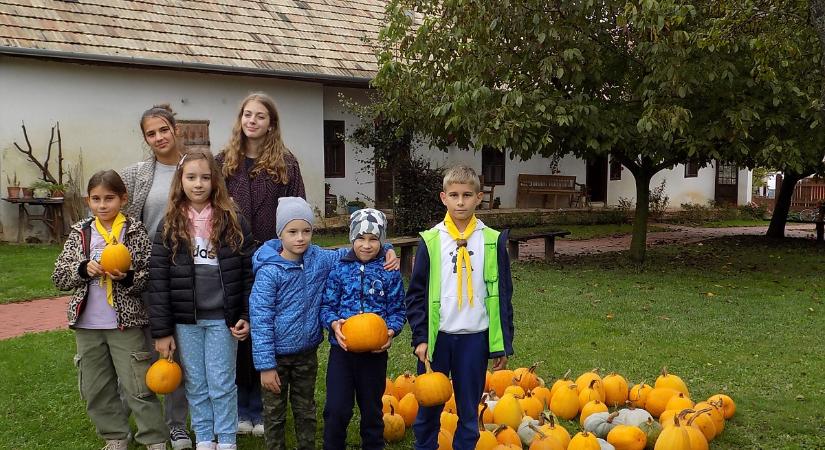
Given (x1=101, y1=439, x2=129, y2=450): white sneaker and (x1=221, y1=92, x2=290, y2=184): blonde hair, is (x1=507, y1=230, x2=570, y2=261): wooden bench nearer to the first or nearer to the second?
(x1=221, y1=92, x2=290, y2=184): blonde hair

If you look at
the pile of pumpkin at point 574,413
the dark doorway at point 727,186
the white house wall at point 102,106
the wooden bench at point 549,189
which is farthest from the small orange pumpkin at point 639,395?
the dark doorway at point 727,186

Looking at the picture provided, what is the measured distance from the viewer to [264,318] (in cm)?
376

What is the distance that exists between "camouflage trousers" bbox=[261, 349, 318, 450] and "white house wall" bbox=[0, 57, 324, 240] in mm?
11274

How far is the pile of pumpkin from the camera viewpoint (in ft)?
13.1

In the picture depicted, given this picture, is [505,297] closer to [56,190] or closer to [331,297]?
[331,297]

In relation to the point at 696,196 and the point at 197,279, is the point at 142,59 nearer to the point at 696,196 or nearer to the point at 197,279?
the point at 197,279

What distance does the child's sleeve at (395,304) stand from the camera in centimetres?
388

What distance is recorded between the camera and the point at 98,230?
408 cm

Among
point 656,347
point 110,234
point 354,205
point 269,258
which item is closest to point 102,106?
point 354,205

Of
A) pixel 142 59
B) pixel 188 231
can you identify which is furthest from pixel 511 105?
pixel 142 59

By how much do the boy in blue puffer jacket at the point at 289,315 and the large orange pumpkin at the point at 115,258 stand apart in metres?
0.70

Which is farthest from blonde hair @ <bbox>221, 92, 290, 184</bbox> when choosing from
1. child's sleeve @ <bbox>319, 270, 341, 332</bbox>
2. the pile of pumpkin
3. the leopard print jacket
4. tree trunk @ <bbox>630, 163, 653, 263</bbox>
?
tree trunk @ <bbox>630, 163, 653, 263</bbox>

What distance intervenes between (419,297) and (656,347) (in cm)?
376

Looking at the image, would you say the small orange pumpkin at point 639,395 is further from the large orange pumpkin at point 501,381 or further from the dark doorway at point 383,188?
the dark doorway at point 383,188
